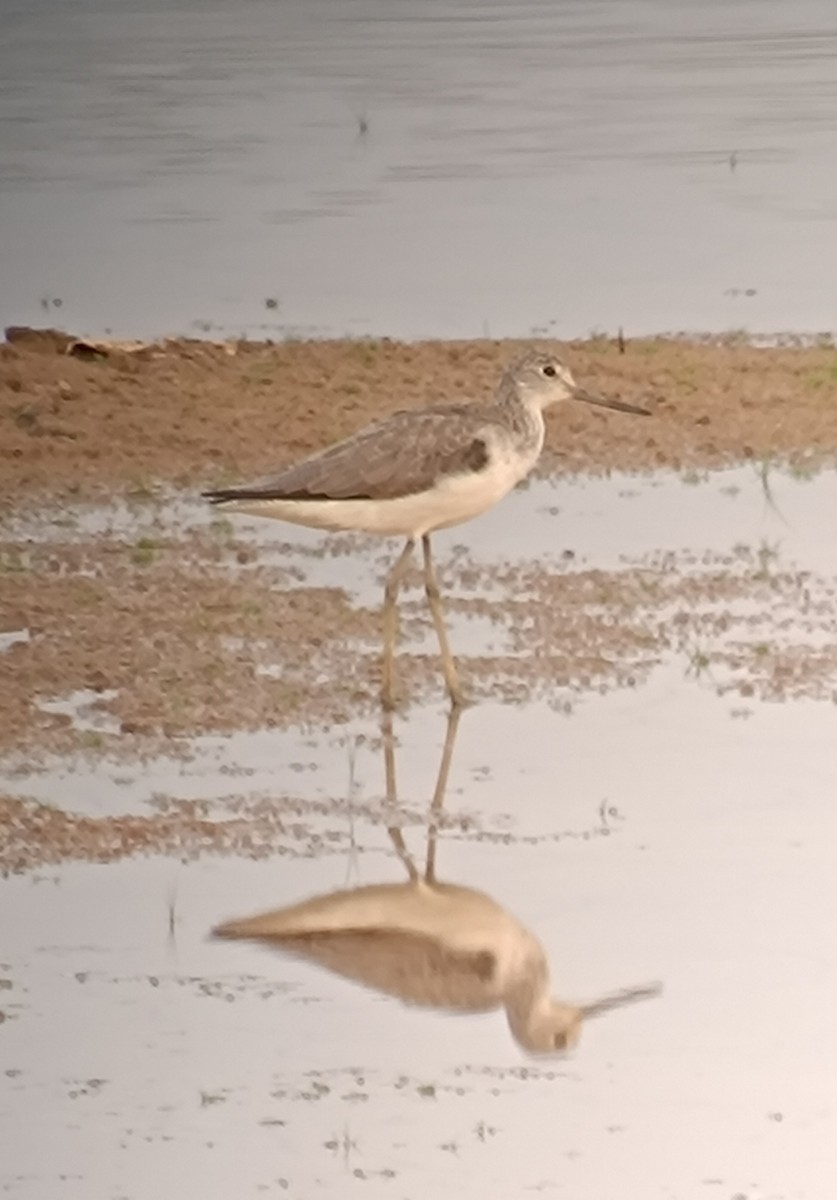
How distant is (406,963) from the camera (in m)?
4.98

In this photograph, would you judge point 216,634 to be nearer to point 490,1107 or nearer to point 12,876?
point 12,876

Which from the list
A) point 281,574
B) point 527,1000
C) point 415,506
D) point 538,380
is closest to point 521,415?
point 538,380

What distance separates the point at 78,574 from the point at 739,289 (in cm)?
332

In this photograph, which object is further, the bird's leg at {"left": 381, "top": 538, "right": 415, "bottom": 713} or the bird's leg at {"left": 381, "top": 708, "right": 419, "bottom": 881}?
the bird's leg at {"left": 381, "top": 538, "right": 415, "bottom": 713}

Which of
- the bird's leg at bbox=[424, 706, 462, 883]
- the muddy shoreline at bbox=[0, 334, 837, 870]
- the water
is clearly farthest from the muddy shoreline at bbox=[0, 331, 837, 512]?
the bird's leg at bbox=[424, 706, 462, 883]

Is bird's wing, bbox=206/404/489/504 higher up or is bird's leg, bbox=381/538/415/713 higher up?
bird's wing, bbox=206/404/489/504

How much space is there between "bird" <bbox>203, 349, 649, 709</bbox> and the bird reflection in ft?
3.60

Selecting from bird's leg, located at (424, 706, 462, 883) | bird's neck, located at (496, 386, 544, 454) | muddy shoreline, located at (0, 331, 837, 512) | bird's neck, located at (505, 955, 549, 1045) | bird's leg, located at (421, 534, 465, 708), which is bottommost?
bird's neck, located at (505, 955, 549, 1045)

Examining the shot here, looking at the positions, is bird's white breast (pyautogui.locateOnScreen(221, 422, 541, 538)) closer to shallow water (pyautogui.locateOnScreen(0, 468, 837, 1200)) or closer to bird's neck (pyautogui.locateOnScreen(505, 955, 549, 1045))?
shallow water (pyautogui.locateOnScreen(0, 468, 837, 1200))

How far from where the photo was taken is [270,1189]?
4293mm

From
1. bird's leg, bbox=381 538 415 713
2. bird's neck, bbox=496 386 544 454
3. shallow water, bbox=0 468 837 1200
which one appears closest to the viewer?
shallow water, bbox=0 468 837 1200

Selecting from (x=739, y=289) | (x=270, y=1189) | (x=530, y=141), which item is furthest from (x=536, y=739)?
(x=530, y=141)

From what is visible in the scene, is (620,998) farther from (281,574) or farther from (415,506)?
(281,574)

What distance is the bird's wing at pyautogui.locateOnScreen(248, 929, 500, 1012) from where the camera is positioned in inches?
193
